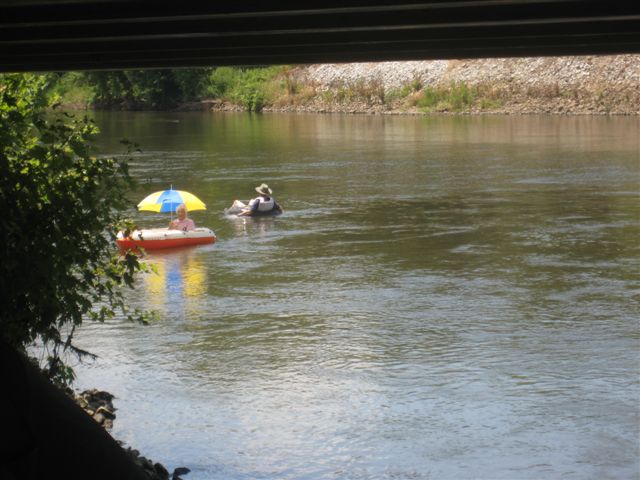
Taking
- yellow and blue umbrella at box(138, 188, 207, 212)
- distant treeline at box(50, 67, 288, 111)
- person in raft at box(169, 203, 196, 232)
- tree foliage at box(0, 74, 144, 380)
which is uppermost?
distant treeline at box(50, 67, 288, 111)

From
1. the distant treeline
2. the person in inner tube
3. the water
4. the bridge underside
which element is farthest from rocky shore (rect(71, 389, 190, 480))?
the distant treeline

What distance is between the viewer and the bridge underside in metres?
8.77

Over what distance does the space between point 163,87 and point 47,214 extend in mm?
82143

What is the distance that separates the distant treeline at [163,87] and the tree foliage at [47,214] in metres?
76.4

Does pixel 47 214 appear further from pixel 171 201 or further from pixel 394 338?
pixel 171 201

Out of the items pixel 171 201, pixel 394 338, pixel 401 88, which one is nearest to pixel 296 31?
pixel 394 338

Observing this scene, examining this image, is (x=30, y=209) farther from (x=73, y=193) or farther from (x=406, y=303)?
(x=406, y=303)

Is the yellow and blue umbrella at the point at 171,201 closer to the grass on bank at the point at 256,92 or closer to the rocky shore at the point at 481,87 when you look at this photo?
the rocky shore at the point at 481,87

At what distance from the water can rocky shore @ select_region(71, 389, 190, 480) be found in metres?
0.16

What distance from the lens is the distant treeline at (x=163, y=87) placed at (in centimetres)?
8638

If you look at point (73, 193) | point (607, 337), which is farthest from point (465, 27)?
point (607, 337)

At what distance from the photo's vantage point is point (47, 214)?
849cm

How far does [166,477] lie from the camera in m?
10.1

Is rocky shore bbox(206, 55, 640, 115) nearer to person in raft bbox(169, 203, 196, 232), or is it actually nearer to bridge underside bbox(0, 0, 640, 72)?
person in raft bbox(169, 203, 196, 232)
